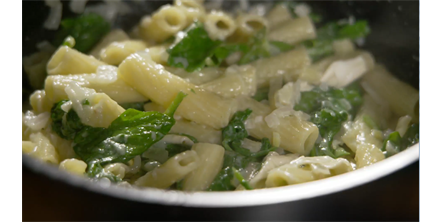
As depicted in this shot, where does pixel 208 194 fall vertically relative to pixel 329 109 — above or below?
above

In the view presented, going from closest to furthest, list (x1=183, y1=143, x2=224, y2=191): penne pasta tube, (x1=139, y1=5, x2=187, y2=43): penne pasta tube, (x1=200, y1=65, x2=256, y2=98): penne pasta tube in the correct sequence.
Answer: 1. (x1=183, y1=143, x2=224, y2=191): penne pasta tube
2. (x1=200, y1=65, x2=256, y2=98): penne pasta tube
3. (x1=139, y1=5, x2=187, y2=43): penne pasta tube

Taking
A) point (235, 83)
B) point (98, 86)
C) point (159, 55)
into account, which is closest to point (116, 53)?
point (159, 55)

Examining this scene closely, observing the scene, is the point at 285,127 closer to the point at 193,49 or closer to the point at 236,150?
the point at 236,150

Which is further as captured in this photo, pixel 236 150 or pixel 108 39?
pixel 108 39

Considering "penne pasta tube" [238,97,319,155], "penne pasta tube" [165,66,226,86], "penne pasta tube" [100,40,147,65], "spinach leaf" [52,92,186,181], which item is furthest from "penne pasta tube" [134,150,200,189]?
"penne pasta tube" [100,40,147,65]

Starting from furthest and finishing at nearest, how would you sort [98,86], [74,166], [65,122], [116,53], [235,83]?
[116,53]
[235,83]
[98,86]
[65,122]
[74,166]

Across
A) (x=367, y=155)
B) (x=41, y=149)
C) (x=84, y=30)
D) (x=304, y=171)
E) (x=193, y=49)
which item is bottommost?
(x=367, y=155)

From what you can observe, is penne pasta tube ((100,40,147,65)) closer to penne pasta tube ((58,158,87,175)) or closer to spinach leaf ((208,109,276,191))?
spinach leaf ((208,109,276,191))
